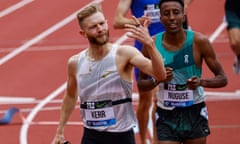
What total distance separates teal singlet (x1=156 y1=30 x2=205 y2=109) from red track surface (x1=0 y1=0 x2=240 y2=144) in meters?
2.78

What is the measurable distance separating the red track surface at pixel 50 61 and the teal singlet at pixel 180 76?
2780mm

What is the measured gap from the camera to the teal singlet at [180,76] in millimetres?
6289

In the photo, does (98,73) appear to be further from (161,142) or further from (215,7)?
(215,7)

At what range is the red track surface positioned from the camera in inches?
384

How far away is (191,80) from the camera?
5.93m

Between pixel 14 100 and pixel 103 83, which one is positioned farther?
pixel 14 100

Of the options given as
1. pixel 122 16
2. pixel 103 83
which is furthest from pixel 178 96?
pixel 122 16

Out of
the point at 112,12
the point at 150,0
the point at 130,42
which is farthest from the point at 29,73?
the point at 150,0

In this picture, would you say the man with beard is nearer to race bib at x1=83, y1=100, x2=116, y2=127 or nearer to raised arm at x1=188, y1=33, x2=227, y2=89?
race bib at x1=83, y1=100, x2=116, y2=127

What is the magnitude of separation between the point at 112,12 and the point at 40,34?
6.09ft

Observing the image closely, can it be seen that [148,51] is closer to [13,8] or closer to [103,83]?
[103,83]

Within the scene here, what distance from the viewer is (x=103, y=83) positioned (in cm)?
593

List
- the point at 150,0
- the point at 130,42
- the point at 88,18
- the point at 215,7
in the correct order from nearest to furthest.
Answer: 1. the point at 88,18
2. the point at 150,0
3. the point at 130,42
4. the point at 215,7

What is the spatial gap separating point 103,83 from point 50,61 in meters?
8.06
